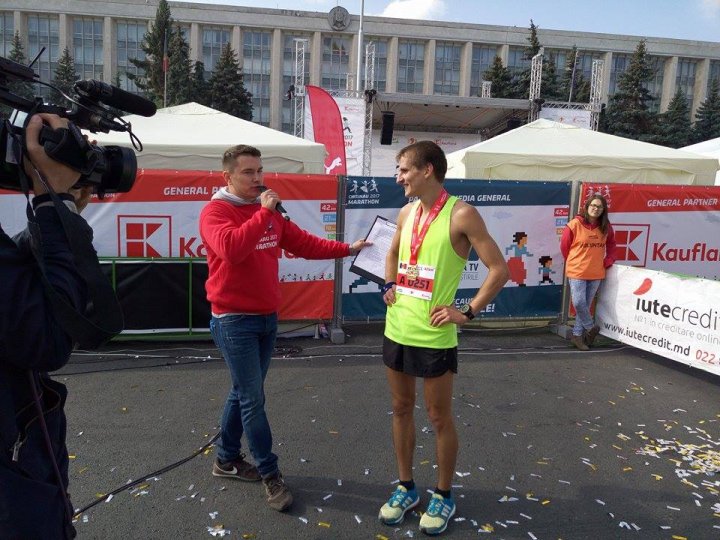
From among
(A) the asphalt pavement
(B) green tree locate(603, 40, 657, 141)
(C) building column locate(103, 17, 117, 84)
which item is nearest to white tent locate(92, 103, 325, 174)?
(A) the asphalt pavement

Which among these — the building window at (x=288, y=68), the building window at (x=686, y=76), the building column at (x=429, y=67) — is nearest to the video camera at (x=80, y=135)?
the building window at (x=288, y=68)

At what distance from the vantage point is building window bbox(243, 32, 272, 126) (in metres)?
65.7

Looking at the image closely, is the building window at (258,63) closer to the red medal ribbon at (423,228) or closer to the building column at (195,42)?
the building column at (195,42)

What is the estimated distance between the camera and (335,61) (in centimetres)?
6644

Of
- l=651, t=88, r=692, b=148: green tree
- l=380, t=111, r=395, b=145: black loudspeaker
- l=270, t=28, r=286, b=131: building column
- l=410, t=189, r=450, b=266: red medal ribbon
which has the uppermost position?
l=270, t=28, r=286, b=131: building column

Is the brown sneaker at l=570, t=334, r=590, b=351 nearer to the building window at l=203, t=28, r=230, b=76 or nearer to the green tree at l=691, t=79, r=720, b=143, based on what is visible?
the green tree at l=691, t=79, r=720, b=143

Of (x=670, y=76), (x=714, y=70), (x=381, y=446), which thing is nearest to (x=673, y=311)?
(x=381, y=446)

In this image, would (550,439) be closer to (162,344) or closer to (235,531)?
(235,531)

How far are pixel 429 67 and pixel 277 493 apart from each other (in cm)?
7062

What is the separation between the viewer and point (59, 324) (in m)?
1.29

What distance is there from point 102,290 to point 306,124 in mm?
15752

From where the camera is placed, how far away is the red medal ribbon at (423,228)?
2.97m

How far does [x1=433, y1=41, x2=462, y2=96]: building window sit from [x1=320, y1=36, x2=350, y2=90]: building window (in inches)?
448

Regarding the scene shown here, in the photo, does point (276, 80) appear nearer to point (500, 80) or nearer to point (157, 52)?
point (157, 52)
